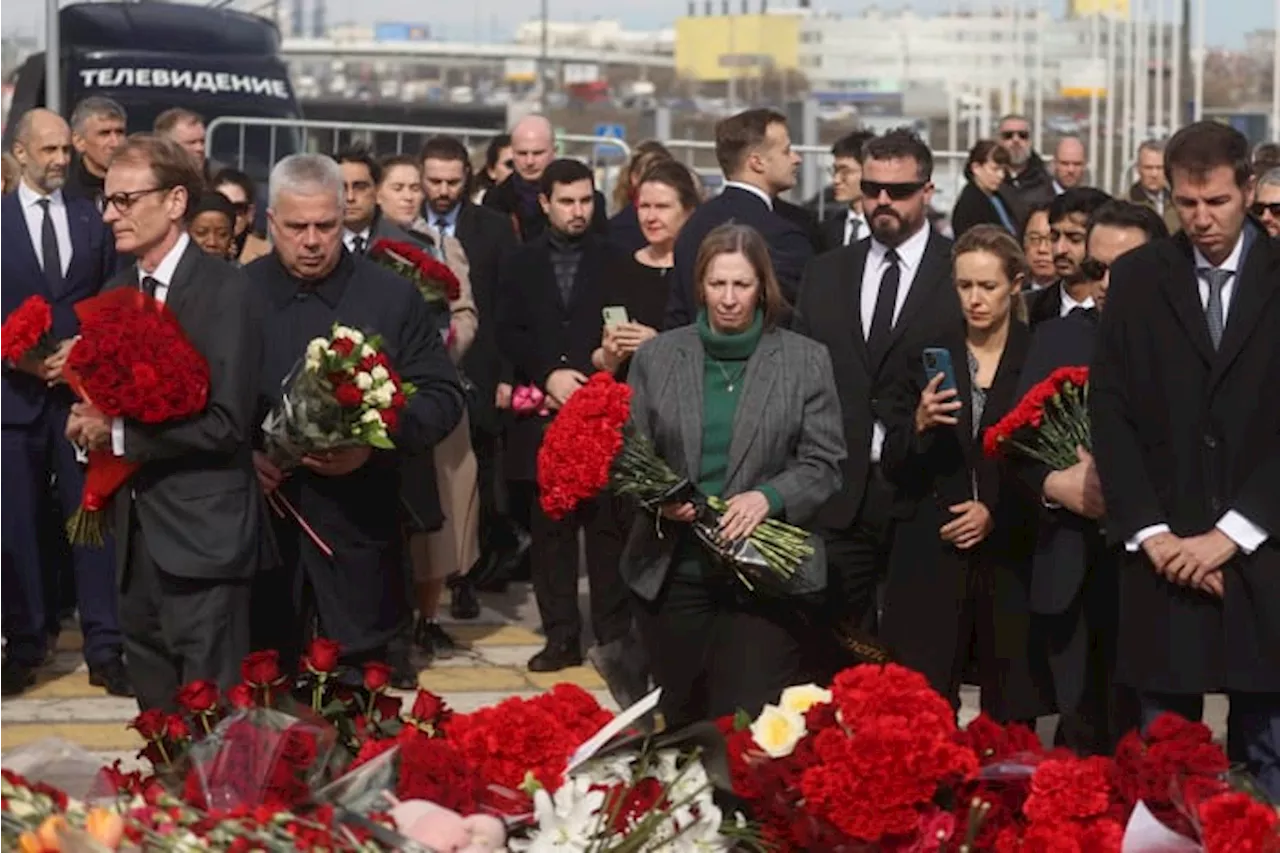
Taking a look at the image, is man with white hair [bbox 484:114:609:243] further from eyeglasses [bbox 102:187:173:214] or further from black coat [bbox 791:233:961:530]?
eyeglasses [bbox 102:187:173:214]

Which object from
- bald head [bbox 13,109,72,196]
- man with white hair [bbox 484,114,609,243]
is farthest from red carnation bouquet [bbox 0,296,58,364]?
man with white hair [bbox 484,114,609,243]

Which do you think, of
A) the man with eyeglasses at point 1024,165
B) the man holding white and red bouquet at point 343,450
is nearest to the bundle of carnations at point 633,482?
the man holding white and red bouquet at point 343,450

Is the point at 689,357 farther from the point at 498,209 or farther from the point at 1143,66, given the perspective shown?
the point at 1143,66

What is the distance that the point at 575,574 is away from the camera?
1157 cm

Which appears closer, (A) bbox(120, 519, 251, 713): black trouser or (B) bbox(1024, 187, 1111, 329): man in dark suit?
(A) bbox(120, 519, 251, 713): black trouser

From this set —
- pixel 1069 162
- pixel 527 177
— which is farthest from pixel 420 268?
pixel 1069 162

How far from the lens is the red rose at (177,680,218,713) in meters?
5.54

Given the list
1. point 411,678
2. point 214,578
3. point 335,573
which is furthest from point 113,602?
point 214,578

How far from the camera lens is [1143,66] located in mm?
44719

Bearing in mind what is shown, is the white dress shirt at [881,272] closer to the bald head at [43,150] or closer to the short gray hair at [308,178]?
the short gray hair at [308,178]

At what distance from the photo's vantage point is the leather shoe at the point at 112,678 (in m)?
10.8

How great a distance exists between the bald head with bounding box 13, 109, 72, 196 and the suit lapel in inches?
169

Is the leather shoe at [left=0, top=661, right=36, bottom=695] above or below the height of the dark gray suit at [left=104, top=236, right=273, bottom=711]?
below

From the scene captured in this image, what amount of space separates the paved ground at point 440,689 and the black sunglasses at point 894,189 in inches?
88.7
